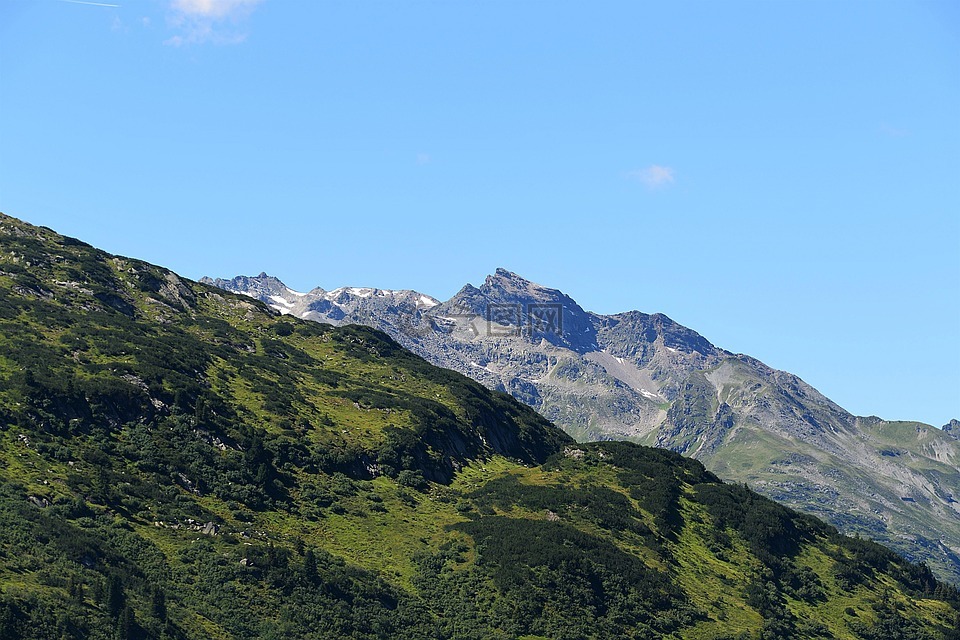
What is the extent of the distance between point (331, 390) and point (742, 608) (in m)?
96.4

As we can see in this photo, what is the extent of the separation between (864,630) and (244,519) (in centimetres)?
9670

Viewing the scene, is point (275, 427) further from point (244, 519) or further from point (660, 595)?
point (660, 595)

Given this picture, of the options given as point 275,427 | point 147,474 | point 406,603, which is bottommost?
point 406,603

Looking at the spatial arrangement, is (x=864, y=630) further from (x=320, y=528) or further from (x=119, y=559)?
(x=119, y=559)

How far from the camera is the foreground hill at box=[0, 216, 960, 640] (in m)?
111

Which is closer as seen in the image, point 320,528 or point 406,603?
point 406,603

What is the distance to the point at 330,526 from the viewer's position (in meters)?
143

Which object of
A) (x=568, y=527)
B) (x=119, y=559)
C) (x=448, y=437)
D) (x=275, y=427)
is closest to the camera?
(x=119, y=559)

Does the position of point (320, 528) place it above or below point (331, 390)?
below

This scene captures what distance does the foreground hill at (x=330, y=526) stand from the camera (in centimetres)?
11100

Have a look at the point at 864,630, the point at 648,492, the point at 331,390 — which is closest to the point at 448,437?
the point at 331,390

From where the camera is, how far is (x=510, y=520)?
15312cm

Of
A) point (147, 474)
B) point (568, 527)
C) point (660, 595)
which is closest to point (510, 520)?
point (568, 527)

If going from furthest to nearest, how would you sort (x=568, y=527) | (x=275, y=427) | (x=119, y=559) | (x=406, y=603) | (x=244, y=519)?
(x=275, y=427), (x=568, y=527), (x=244, y=519), (x=406, y=603), (x=119, y=559)
